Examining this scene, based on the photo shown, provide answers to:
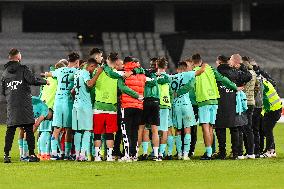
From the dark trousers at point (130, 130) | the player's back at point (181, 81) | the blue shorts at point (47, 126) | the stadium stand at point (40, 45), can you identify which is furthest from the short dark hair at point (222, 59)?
the stadium stand at point (40, 45)

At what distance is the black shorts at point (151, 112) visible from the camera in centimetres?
2016

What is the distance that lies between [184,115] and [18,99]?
347 cm

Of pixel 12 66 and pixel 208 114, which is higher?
pixel 12 66

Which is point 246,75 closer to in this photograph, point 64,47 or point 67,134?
point 67,134

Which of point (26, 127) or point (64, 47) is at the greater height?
point (64, 47)

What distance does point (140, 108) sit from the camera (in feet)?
64.6

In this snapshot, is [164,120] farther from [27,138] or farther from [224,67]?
[27,138]

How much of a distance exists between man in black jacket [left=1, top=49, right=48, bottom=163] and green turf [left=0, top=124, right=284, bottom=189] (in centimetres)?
53

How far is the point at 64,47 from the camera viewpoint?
51.7 metres

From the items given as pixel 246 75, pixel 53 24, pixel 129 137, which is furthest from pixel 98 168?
pixel 53 24

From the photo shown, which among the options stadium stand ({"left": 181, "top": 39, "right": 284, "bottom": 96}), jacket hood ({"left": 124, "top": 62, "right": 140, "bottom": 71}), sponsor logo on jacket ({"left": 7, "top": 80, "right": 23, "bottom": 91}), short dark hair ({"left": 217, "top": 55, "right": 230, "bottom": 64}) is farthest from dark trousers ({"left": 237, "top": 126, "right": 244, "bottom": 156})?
stadium stand ({"left": 181, "top": 39, "right": 284, "bottom": 96})

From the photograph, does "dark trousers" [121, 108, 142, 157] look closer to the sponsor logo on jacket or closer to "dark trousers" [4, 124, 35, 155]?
"dark trousers" [4, 124, 35, 155]

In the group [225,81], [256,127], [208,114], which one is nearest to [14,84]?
[208,114]

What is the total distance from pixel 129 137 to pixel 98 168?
1897 millimetres
